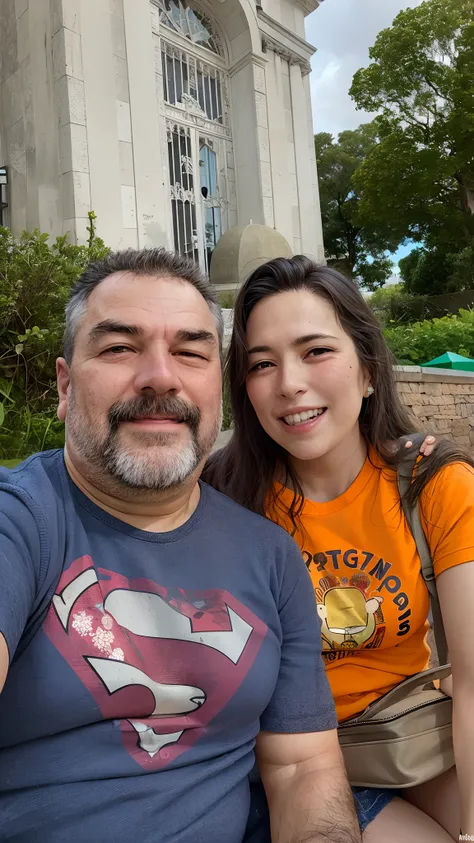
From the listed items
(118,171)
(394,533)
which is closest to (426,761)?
(394,533)

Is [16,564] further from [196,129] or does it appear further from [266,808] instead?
[196,129]

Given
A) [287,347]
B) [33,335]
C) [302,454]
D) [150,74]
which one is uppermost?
[150,74]

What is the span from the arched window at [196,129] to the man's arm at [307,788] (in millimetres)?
9148

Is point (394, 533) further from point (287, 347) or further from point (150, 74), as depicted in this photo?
point (150, 74)

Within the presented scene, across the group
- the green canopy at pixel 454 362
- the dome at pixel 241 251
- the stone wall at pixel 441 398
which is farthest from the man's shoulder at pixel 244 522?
the dome at pixel 241 251

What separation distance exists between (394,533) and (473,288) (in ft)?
65.7

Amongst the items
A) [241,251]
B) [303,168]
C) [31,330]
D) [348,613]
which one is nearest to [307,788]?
[348,613]

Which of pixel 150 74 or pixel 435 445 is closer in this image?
pixel 435 445

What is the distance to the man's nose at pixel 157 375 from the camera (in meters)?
1.33

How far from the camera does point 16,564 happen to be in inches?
42.5

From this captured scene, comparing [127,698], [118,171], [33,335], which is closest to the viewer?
[127,698]

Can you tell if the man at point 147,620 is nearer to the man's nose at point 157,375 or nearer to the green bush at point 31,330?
the man's nose at point 157,375

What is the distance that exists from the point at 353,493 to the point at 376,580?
10.8 inches

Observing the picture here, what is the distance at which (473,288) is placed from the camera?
1939 cm
